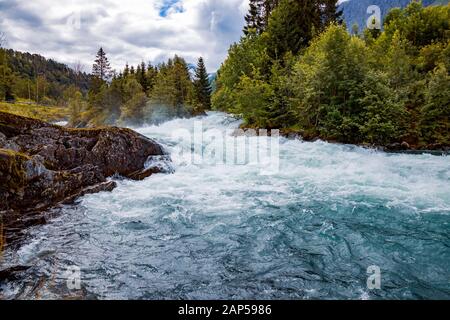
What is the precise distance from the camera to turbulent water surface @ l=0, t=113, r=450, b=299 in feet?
18.6

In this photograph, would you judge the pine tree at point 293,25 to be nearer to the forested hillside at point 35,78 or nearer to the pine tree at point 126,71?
the pine tree at point 126,71

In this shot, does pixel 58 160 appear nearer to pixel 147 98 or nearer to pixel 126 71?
pixel 147 98

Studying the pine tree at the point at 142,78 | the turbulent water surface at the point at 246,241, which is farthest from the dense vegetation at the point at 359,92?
the pine tree at the point at 142,78

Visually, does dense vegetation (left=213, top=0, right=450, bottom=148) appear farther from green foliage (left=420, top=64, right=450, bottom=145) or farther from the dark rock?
the dark rock

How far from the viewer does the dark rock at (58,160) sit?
8953 millimetres

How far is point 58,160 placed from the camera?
11.5 meters

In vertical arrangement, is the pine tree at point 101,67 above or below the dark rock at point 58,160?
above

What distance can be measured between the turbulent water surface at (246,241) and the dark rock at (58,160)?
894 millimetres

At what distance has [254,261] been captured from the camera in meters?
6.70

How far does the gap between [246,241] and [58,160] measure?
8.23 m

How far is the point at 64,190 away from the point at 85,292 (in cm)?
611

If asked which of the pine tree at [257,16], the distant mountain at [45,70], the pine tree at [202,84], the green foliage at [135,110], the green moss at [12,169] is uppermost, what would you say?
the distant mountain at [45,70]

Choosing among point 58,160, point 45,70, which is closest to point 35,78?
point 45,70
